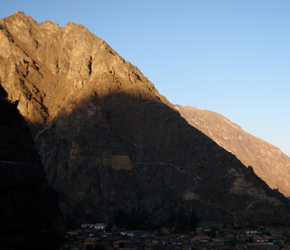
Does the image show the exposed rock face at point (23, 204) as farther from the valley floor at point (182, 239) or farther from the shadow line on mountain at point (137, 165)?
the shadow line on mountain at point (137, 165)

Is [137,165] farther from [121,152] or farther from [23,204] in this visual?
[23,204]

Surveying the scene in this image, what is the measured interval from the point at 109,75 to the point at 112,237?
239 ft

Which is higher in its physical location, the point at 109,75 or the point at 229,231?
the point at 109,75

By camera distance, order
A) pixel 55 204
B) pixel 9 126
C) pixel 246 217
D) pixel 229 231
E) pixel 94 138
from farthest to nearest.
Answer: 1. pixel 94 138
2. pixel 246 217
3. pixel 229 231
4. pixel 9 126
5. pixel 55 204

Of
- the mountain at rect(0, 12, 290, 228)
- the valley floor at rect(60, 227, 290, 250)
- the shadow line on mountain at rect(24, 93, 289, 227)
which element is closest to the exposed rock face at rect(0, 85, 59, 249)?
the valley floor at rect(60, 227, 290, 250)

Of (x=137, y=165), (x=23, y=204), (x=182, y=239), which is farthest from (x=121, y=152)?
(x=23, y=204)

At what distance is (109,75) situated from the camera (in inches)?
6722

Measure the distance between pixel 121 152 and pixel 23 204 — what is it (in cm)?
11966

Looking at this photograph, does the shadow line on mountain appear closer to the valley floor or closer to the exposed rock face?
the valley floor

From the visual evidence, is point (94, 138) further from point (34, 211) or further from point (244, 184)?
point (34, 211)

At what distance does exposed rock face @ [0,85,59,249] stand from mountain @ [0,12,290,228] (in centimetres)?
9774

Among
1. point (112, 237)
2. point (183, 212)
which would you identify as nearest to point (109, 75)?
point (183, 212)

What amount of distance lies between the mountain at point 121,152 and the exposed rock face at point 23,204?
97.7 m

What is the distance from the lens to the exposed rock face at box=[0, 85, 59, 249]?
27.6 meters
